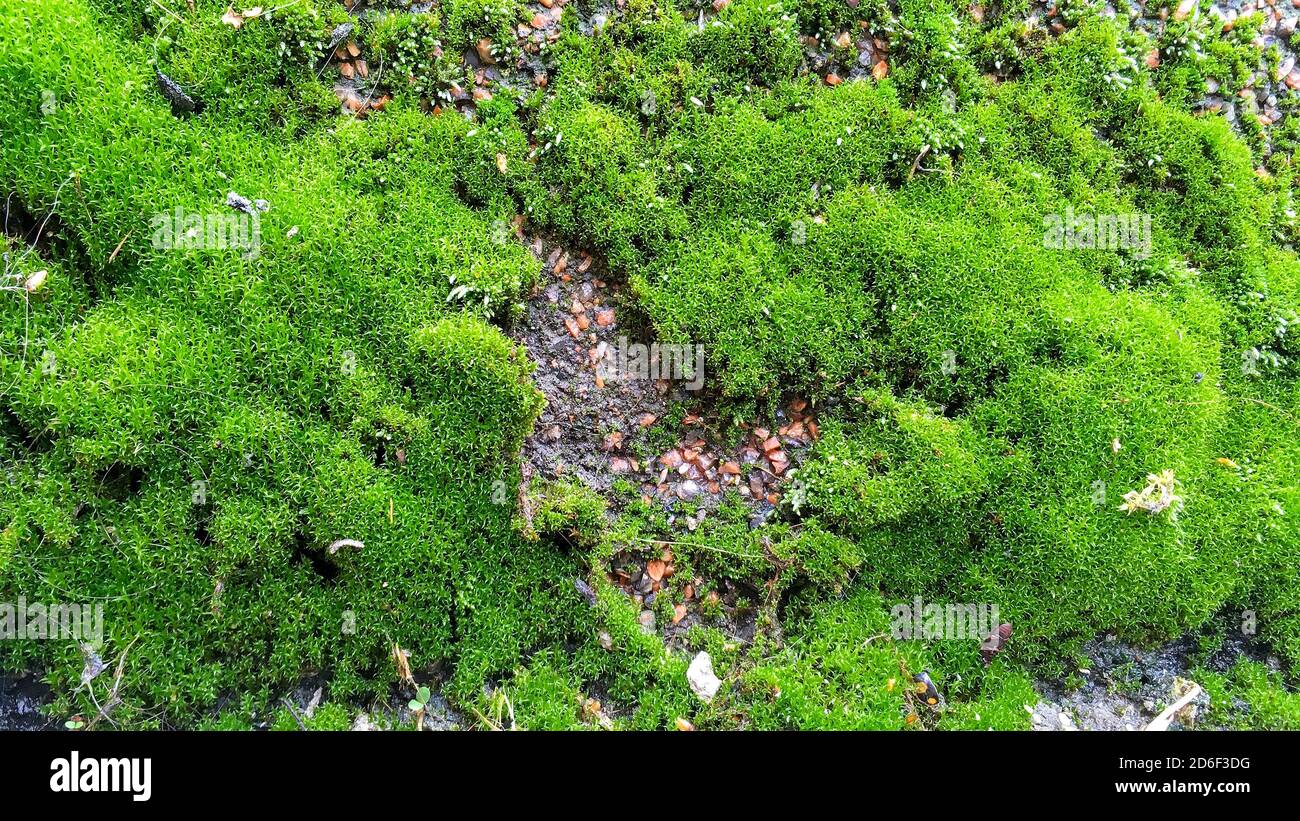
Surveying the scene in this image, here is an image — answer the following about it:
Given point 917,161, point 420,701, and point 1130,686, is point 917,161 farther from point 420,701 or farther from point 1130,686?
point 420,701

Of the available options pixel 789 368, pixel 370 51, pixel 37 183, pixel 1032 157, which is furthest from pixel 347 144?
pixel 1032 157

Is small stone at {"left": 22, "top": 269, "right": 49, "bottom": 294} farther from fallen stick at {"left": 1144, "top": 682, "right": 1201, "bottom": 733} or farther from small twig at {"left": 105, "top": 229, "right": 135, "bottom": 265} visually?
fallen stick at {"left": 1144, "top": 682, "right": 1201, "bottom": 733}

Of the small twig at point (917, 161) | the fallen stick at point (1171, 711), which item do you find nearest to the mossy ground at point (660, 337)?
the small twig at point (917, 161)

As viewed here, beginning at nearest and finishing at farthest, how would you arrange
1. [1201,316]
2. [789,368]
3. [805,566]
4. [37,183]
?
[37,183]
[805,566]
[789,368]
[1201,316]

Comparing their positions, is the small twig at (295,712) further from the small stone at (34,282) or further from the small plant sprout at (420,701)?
the small stone at (34,282)

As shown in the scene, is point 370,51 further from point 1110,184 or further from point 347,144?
point 1110,184

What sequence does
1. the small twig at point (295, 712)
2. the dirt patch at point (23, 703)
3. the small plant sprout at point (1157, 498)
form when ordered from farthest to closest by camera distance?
Result: the small plant sprout at point (1157, 498) → the small twig at point (295, 712) → the dirt patch at point (23, 703)
